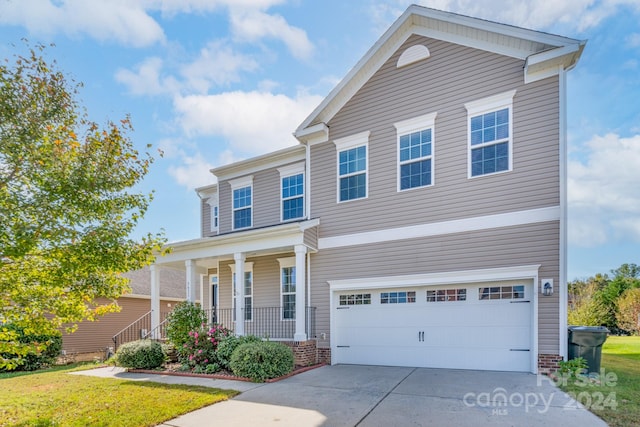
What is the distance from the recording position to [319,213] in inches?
444

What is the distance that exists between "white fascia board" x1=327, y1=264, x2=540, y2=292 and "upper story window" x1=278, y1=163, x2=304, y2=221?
114 inches

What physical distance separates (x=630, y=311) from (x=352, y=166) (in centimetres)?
1952

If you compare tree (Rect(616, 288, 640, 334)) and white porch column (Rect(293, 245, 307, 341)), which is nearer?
white porch column (Rect(293, 245, 307, 341))

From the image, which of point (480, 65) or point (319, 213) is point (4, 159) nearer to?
point (319, 213)

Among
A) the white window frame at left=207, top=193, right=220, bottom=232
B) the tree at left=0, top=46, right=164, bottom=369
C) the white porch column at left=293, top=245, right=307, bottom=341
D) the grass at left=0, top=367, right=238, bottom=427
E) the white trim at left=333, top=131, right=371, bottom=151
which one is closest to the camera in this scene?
the tree at left=0, top=46, right=164, bottom=369

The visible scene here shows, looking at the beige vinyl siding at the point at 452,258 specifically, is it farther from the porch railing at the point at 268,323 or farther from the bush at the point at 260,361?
the bush at the point at 260,361

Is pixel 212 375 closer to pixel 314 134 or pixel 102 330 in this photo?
pixel 314 134

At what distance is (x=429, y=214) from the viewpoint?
31.5 feet

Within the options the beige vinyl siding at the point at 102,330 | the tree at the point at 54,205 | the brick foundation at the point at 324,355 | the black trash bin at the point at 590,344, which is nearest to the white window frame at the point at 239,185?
the brick foundation at the point at 324,355

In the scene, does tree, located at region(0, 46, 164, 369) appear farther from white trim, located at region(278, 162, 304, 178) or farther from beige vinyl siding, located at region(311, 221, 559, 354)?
white trim, located at region(278, 162, 304, 178)

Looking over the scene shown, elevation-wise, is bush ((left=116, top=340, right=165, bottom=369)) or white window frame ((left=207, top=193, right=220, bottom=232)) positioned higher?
white window frame ((left=207, top=193, right=220, bottom=232))

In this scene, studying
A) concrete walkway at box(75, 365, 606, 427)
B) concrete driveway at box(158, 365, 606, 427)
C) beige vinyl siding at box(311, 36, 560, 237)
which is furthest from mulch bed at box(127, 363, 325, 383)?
beige vinyl siding at box(311, 36, 560, 237)

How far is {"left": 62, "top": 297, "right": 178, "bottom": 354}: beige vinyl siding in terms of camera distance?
51.0 feet

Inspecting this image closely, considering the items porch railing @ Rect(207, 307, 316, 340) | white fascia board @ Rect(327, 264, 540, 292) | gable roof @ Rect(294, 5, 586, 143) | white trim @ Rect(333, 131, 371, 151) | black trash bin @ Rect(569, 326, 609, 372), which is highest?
gable roof @ Rect(294, 5, 586, 143)
